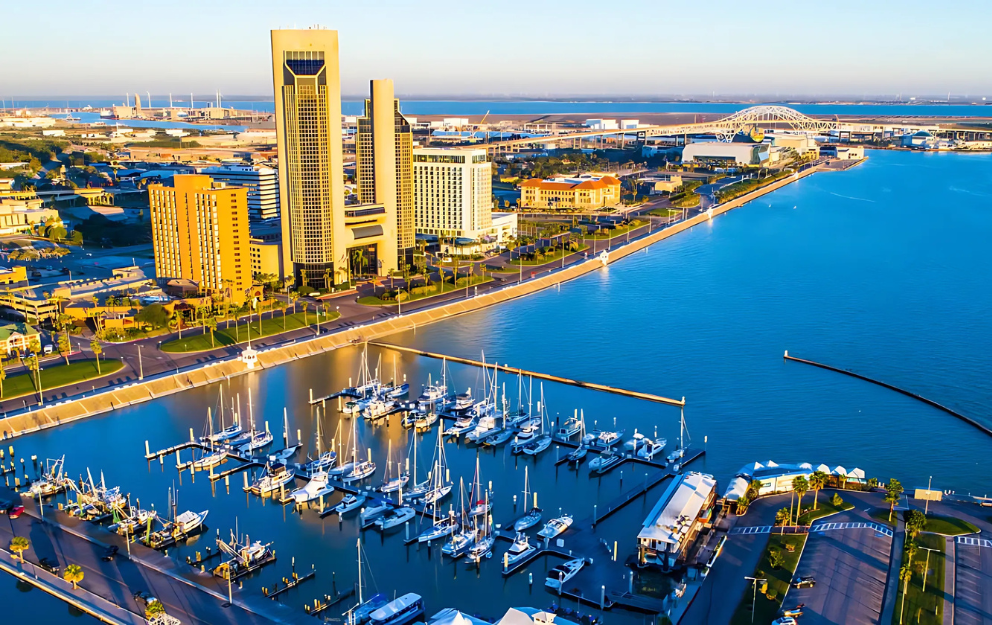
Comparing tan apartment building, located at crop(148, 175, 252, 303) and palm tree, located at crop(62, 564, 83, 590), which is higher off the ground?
tan apartment building, located at crop(148, 175, 252, 303)

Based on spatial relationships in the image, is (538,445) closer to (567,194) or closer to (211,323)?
(211,323)

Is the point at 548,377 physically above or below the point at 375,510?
above

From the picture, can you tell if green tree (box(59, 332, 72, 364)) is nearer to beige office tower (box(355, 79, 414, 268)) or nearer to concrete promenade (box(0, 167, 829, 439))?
concrete promenade (box(0, 167, 829, 439))

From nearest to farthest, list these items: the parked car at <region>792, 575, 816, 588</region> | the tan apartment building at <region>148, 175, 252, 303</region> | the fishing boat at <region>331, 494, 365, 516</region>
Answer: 1. the parked car at <region>792, 575, 816, 588</region>
2. the fishing boat at <region>331, 494, 365, 516</region>
3. the tan apartment building at <region>148, 175, 252, 303</region>

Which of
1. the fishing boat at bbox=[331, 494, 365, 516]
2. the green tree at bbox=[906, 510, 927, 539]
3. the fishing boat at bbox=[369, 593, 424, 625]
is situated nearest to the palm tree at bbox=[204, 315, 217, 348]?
the fishing boat at bbox=[331, 494, 365, 516]

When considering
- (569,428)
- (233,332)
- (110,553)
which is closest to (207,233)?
(233,332)

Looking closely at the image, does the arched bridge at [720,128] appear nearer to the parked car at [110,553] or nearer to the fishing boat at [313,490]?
the fishing boat at [313,490]
